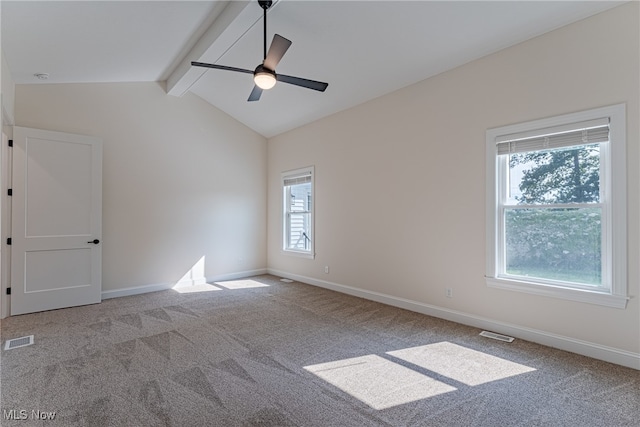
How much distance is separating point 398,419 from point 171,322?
2.85 m

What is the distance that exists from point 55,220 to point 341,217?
401 cm

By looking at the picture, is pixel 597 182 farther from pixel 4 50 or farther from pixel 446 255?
pixel 4 50

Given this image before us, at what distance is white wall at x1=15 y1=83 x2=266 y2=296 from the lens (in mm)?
4754

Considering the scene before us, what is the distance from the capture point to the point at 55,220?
4277 millimetres

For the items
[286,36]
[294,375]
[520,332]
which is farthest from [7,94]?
[520,332]

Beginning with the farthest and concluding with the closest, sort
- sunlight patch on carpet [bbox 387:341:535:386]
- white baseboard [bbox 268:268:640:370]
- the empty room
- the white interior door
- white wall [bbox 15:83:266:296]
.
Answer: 1. white wall [bbox 15:83:266:296]
2. the white interior door
3. white baseboard [bbox 268:268:640:370]
4. sunlight patch on carpet [bbox 387:341:535:386]
5. the empty room

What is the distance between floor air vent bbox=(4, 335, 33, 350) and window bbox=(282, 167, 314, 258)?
12.6 feet

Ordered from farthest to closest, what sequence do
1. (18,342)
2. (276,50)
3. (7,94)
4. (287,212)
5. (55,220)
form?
1. (287,212)
2. (55,220)
3. (7,94)
4. (18,342)
5. (276,50)

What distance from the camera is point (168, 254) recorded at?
546 centimetres

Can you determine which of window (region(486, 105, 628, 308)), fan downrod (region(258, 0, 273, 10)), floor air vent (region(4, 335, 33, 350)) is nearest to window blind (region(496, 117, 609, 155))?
window (region(486, 105, 628, 308))

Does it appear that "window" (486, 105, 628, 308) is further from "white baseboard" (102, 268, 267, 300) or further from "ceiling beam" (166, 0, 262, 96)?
"white baseboard" (102, 268, 267, 300)

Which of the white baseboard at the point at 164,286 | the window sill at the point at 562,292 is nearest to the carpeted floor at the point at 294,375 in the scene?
the window sill at the point at 562,292

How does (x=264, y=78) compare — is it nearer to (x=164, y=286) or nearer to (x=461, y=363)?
(x=461, y=363)

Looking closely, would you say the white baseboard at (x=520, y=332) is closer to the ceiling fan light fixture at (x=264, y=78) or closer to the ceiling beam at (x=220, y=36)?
the ceiling fan light fixture at (x=264, y=78)
